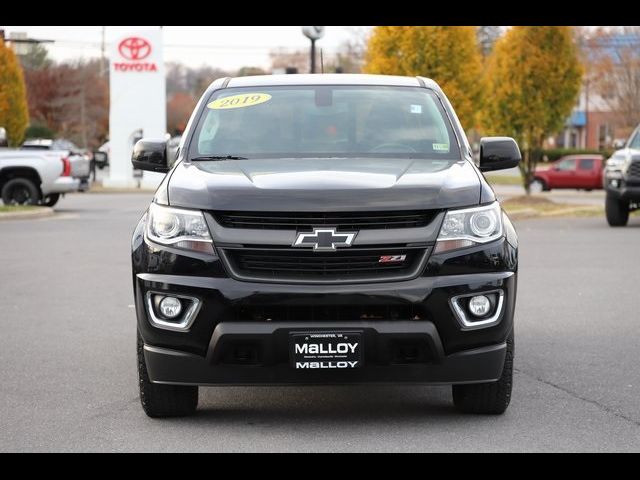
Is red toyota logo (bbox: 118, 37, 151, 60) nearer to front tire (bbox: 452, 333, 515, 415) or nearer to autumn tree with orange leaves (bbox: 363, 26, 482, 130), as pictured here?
autumn tree with orange leaves (bbox: 363, 26, 482, 130)

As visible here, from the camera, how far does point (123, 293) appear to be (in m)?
11.6

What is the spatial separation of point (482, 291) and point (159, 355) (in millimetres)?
1578

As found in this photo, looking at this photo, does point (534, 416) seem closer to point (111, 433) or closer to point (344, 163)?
point (344, 163)

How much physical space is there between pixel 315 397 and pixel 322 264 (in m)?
1.33

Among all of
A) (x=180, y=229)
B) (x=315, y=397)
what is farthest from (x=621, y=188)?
(x=180, y=229)

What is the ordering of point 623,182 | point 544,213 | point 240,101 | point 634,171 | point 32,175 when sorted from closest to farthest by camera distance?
point 240,101, point 634,171, point 623,182, point 544,213, point 32,175

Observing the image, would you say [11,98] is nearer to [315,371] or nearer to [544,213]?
[544,213]

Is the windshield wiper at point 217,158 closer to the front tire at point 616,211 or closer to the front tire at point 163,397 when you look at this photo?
the front tire at point 163,397

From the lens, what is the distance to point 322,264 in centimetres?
556

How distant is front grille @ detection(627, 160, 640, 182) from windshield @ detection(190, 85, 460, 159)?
42.1 feet

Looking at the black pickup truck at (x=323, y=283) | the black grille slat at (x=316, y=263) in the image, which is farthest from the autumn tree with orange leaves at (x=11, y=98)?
the black grille slat at (x=316, y=263)

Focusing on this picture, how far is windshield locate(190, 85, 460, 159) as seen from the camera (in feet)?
22.3

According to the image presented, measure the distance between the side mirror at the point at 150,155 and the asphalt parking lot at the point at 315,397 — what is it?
1.31m
